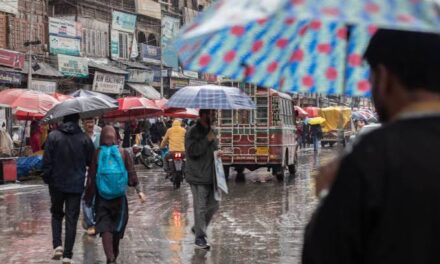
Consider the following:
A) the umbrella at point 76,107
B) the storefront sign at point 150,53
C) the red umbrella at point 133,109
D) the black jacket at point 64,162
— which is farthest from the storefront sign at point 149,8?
the black jacket at point 64,162

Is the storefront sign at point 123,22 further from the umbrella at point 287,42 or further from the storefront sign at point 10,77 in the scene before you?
the umbrella at point 287,42

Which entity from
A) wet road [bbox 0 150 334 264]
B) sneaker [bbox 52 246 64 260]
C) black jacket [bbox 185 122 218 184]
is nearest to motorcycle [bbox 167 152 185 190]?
wet road [bbox 0 150 334 264]

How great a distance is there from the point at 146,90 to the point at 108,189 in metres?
29.6

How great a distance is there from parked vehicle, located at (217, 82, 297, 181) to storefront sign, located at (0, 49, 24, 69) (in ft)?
31.1

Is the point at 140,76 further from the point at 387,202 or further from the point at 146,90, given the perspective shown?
the point at 387,202

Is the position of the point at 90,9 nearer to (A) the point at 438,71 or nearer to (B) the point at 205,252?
(B) the point at 205,252

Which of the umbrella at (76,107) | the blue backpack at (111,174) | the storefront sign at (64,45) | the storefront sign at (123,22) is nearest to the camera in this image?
the blue backpack at (111,174)

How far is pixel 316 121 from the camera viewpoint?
33406mm

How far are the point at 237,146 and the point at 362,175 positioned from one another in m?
17.0

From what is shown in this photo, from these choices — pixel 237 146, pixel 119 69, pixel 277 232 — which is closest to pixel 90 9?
pixel 119 69

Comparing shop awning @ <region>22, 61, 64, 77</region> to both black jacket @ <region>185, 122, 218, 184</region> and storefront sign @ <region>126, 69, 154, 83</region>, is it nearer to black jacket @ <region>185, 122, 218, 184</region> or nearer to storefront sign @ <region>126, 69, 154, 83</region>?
storefront sign @ <region>126, 69, 154, 83</region>

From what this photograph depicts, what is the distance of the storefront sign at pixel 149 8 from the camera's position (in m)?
38.7

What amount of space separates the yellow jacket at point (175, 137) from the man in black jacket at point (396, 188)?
1456cm

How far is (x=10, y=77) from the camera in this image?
24.9m
